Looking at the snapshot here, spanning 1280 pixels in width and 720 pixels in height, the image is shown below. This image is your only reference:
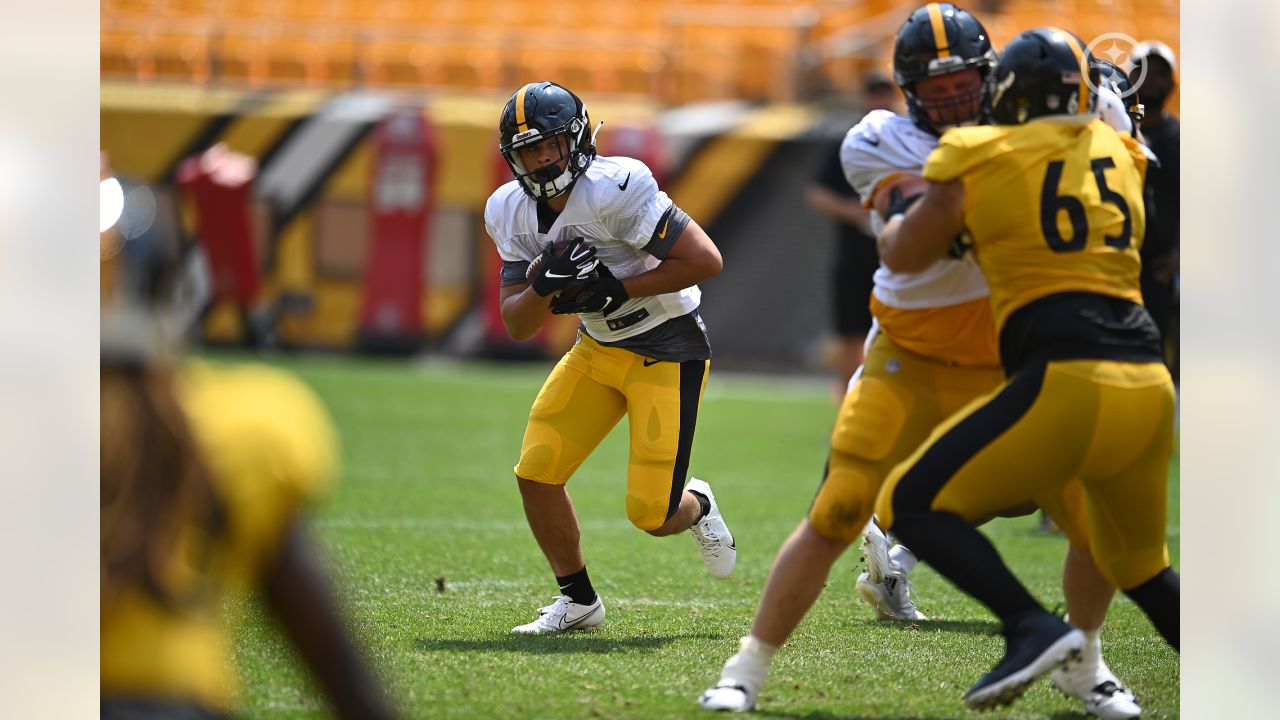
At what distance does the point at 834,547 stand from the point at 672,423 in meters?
0.80

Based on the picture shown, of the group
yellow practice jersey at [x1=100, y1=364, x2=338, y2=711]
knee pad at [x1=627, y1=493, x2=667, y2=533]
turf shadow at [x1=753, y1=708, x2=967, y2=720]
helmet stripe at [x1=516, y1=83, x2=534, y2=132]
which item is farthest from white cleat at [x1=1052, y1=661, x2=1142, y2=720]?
yellow practice jersey at [x1=100, y1=364, x2=338, y2=711]

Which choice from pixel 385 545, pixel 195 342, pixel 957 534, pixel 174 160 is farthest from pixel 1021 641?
pixel 174 160

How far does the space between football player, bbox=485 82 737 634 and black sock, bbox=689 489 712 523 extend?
0.60 feet

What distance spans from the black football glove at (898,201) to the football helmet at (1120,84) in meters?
0.43

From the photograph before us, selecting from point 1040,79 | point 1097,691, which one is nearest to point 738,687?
point 1097,691

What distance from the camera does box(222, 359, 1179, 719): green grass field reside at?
2926 mm

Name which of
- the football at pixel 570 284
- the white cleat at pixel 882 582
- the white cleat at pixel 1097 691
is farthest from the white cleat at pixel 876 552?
the football at pixel 570 284

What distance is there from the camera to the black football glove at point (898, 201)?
281 centimetres

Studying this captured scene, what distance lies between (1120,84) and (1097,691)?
1.37 metres

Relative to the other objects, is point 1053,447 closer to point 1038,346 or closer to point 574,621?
point 1038,346

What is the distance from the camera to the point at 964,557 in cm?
258
